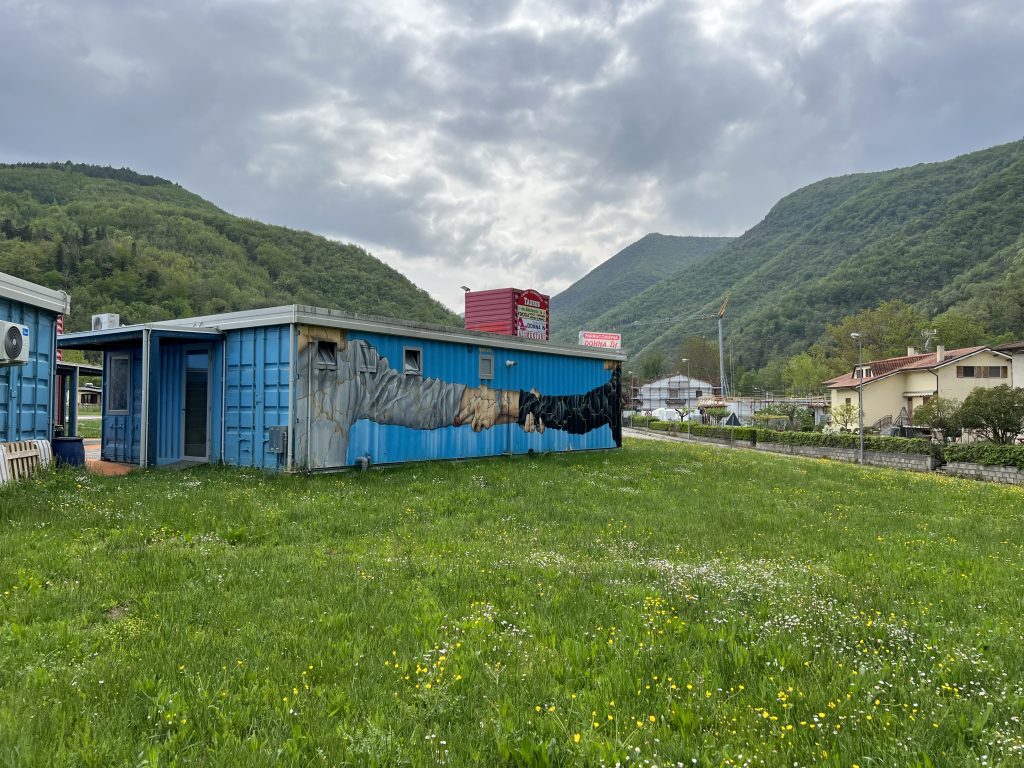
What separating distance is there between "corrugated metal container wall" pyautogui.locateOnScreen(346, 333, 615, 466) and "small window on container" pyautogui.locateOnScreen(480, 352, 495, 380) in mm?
137

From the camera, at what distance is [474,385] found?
17.9 meters

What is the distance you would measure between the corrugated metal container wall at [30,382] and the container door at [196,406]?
298 centimetres

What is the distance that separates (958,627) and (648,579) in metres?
2.70

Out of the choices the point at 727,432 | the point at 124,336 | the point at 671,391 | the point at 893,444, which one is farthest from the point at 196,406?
the point at 671,391

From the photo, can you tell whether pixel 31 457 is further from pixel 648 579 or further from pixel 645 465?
pixel 645 465

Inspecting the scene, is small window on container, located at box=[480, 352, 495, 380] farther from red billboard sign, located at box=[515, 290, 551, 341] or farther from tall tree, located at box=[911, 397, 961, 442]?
tall tree, located at box=[911, 397, 961, 442]

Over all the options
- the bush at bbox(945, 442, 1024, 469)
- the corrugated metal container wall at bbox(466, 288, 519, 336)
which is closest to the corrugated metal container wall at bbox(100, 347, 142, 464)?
the corrugated metal container wall at bbox(466, 288, 519, 336)

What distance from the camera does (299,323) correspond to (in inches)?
533

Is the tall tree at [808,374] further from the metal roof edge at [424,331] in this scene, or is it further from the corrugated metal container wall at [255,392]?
the corrugated metal container wall at [255,392]

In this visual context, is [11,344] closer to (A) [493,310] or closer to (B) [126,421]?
(B) [126,421]

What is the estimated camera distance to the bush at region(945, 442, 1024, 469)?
87.4 feet

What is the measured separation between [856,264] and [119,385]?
120m

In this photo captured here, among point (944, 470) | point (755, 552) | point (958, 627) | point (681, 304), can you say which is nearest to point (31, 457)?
point (755, 552)

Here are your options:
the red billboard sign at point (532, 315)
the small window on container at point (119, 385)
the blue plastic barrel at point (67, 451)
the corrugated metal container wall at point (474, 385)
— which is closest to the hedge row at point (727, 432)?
the corrugated metal container wall at point (474, 385)
